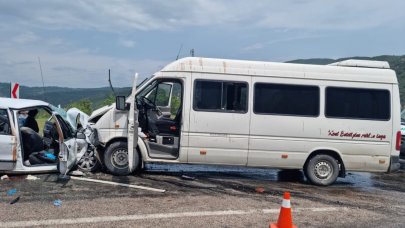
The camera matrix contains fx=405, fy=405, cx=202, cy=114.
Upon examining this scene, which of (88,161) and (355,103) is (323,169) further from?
(88,161)

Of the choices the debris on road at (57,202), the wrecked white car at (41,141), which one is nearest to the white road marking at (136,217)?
the debris on road at (57,202)

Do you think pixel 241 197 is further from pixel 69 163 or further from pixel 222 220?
pixel 69 163

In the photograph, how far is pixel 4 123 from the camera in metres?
8.09

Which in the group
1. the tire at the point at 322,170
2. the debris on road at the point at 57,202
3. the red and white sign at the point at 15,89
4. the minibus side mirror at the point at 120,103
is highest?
the red and white sign at the point at 15,89

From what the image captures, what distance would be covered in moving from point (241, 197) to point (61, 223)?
10.9 ft

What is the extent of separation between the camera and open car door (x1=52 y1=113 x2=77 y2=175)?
7.80m

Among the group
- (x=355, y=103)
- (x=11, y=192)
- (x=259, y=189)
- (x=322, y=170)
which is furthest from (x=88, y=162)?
(x=355, y=103)

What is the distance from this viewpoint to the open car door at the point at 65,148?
25.6ft

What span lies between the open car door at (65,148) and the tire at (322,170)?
5082 millimetres

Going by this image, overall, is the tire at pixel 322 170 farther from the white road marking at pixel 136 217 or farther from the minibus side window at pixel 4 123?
the minibus side window at pixel 4 123

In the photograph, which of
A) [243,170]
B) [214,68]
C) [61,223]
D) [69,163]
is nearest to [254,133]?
[214,68]

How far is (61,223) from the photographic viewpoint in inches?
214

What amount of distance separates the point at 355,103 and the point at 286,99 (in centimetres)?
156

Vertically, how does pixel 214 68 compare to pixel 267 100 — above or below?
above
